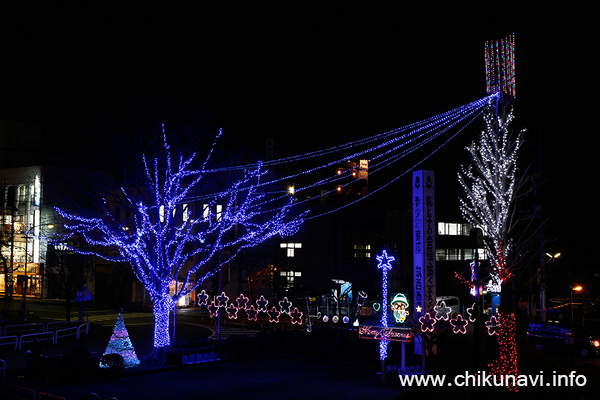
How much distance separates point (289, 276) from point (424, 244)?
34107 millimetres

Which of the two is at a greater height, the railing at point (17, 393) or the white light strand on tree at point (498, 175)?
the white light strand on tree at point (498, 175)

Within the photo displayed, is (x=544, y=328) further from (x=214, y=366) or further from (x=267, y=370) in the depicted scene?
(x=214, y=366)

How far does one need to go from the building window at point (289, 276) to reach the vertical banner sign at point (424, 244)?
110 feet

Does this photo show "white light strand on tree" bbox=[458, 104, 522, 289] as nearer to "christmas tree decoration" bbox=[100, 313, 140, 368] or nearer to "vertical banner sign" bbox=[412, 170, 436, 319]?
"vertical banner sign" bbox=[412, 170, 436, 319]

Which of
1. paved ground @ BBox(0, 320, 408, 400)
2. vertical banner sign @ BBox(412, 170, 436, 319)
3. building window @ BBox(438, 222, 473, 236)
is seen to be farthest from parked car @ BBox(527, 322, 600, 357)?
building window @ BBox(438, 222, 473, 236)

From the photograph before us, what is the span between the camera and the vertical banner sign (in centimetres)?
2188

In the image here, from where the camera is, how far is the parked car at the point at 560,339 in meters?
26.8

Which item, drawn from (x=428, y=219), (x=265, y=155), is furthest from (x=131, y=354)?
(x=265, y=155)

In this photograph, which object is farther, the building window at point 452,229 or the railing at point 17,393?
the building window at point 452,229

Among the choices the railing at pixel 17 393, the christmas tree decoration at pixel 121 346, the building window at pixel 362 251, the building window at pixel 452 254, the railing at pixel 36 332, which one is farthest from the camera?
the building window at pixel 452 254

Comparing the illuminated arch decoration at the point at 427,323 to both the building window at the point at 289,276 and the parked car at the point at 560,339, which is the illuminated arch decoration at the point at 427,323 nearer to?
the parked car at the point at 560,339

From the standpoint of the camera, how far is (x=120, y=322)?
22516 millimetres

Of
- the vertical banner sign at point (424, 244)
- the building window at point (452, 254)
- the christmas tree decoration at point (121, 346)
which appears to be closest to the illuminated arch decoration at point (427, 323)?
the vertical banner sign at point (424, 244)

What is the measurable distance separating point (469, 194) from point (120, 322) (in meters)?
20.1
